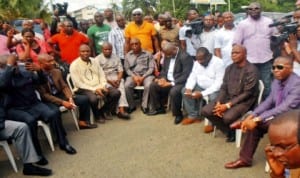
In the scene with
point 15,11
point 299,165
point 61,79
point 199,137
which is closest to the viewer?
point 299,165

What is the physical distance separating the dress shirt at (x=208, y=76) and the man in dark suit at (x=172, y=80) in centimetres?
26

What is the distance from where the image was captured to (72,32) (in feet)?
22.3

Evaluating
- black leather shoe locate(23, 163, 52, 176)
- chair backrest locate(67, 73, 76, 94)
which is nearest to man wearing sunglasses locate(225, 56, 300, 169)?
black leather shoe locate(23, 163, 52, 176)

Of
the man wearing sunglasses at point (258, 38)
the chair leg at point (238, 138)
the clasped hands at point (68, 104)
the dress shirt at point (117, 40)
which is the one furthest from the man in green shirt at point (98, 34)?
the chair leg at point (238, 138)

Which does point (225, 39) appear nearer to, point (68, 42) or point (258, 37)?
point (258, 37)

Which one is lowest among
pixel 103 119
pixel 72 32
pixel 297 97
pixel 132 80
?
pixel 103 119

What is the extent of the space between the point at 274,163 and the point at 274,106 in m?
2.60

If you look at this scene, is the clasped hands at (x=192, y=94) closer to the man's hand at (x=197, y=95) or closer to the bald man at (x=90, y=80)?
the man's hand at (x=197, y=95)

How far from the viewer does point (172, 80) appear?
656 centimetres

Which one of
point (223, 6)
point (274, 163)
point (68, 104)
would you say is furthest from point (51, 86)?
point (223, 6)

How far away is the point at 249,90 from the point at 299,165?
3.49 meters

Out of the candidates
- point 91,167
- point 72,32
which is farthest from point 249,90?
point 72,32

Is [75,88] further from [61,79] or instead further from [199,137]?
[199,137]

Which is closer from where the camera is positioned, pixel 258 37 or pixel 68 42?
pixel 258 37
